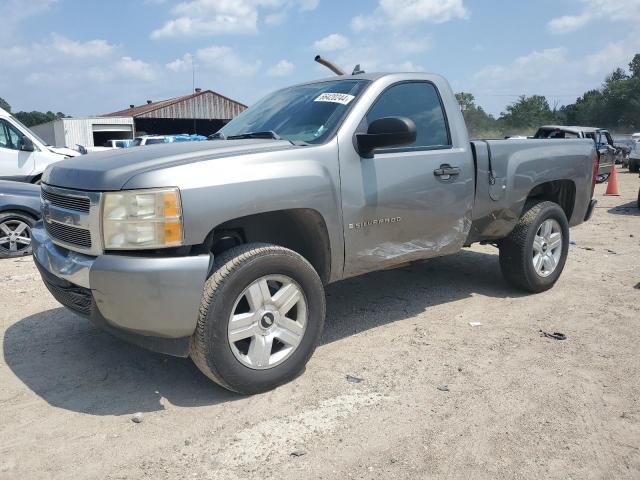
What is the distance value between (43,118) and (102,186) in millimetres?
114012

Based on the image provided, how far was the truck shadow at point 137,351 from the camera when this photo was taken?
10.5 ft

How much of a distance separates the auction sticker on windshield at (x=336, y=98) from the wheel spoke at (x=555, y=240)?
2.62 m

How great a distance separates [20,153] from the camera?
9.48 m

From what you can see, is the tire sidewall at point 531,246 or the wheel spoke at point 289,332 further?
the tire sidewall at point 531,246

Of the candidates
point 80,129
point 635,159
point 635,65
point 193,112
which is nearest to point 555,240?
point 635,159

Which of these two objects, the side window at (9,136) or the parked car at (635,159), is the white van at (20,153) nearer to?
the side window at (9,136)

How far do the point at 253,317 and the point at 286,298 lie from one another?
24cm

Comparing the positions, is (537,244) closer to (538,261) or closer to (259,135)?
(538,261)

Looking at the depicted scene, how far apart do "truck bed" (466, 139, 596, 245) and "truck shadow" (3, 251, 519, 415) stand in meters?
0.87

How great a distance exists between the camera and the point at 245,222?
3348mm

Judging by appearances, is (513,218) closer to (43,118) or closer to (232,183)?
(232,183)

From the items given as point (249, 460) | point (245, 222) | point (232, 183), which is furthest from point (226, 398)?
point (232, 183)

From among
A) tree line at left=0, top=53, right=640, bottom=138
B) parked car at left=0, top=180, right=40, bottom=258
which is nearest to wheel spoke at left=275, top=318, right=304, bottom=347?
parked car at left=0, top=180, right=40, bottom=258

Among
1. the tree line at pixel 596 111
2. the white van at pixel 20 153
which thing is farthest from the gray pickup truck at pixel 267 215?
the tree line at pixel 596 111
